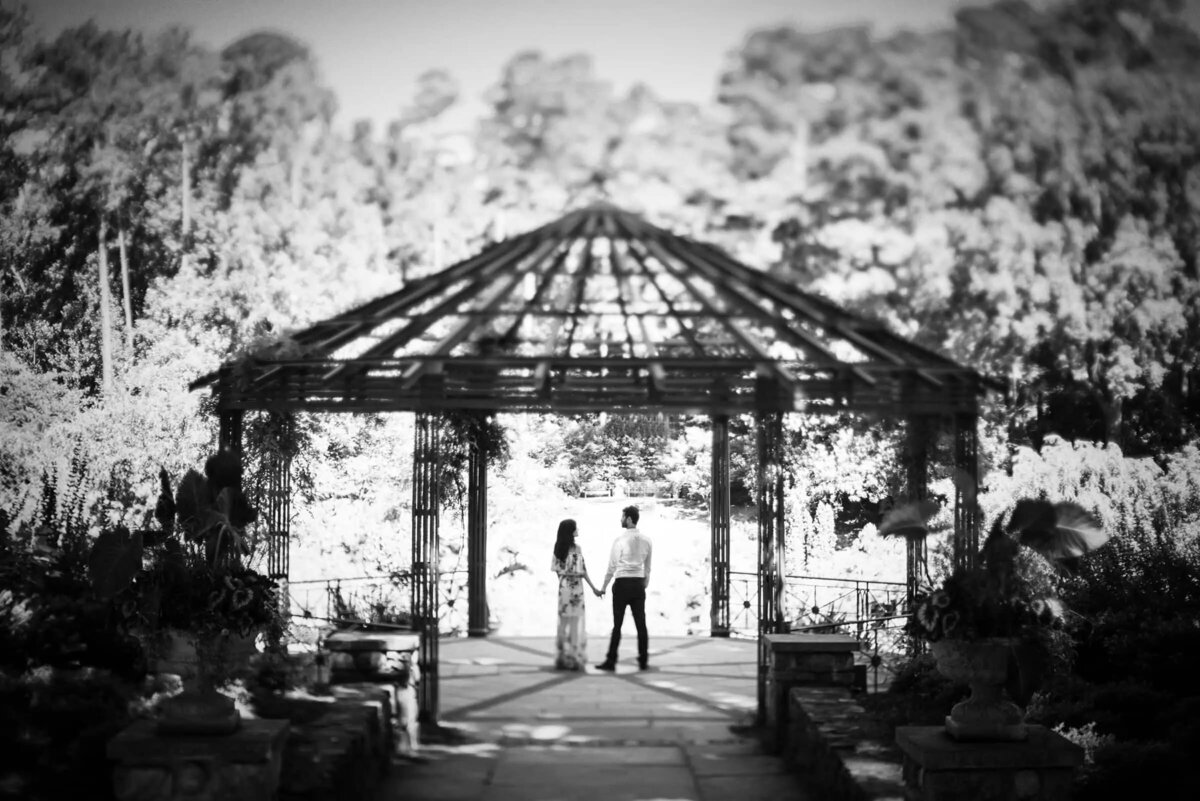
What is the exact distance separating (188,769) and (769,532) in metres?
5.68

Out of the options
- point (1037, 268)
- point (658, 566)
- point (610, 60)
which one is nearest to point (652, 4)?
point (610, 60)

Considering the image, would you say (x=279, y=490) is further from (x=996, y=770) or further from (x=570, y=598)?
(x=996, y=770)

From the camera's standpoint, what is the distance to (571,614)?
40.1ft

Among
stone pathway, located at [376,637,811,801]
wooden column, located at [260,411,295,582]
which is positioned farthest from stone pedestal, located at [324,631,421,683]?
wooden column, located at [260,411,295,582]

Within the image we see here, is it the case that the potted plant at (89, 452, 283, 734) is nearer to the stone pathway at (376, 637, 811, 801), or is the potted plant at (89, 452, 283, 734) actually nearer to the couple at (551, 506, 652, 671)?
the stone pathway at (376, 637, 811, 801)

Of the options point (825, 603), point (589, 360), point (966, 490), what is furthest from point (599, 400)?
point (825, 603)

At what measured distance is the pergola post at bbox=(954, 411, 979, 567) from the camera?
7.98 meters

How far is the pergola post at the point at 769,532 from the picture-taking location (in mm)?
10094

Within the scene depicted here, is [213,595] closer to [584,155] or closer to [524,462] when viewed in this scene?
[524,462]

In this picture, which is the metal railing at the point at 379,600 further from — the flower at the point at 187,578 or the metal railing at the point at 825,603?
the flower at the point at 187,578

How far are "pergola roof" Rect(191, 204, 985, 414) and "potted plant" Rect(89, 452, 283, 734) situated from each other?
228 centimetres

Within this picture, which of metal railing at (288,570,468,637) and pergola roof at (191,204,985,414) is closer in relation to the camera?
pergola roof at (191,204,985,414)

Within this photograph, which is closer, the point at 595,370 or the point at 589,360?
the point at 589,360

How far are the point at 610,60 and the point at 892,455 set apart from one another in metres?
7.69
